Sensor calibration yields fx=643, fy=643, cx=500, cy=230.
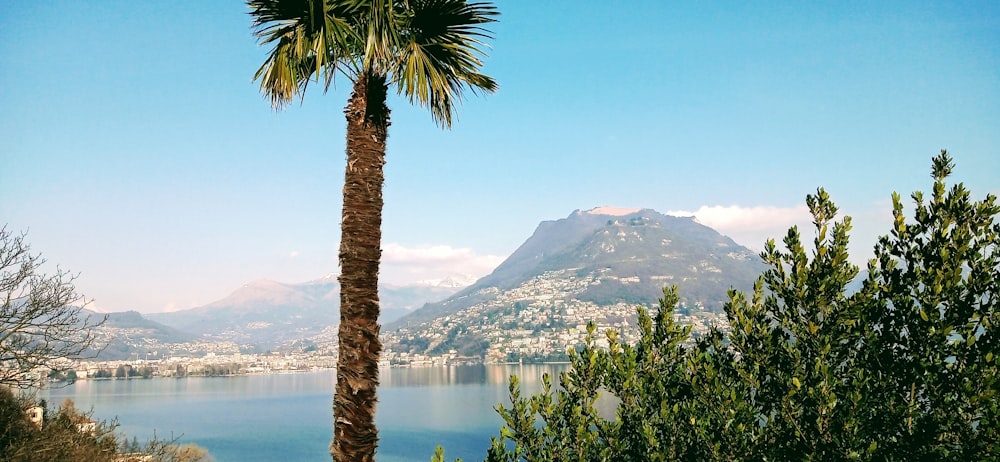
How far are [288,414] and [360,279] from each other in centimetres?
9454

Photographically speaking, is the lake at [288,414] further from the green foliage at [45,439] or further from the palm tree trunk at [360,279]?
the palm tree trunk at [360,279]

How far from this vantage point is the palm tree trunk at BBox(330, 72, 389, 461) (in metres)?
5.48

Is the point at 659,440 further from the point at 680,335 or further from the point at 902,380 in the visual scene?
the point at 902,380

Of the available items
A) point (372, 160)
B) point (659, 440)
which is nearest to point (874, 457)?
point (659, 440)

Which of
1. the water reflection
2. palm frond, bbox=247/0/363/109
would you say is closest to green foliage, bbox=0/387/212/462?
palm frond, bbox=247/0/363/109

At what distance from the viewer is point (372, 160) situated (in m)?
6.06

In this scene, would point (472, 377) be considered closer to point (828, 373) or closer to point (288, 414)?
point (288, 414)

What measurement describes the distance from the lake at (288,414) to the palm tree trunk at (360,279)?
26761 millimetres

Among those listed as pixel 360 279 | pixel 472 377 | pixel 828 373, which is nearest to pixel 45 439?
pixel 360 279

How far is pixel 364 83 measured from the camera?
631 centimetres

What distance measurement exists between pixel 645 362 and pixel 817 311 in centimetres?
220

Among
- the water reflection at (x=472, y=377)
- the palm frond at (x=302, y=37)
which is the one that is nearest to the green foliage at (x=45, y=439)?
the palm frond at (x=302, y=37)

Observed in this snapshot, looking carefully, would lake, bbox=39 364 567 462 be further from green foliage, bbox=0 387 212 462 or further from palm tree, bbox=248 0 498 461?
palm tree, bbox=248 0 498 461

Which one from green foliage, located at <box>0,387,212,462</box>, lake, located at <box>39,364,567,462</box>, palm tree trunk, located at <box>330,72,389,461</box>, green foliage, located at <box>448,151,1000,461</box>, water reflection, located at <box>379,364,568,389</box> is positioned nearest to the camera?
palm tree trunk, located at <box>330,72,389,461</box>
